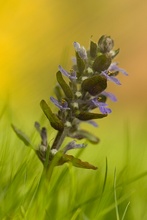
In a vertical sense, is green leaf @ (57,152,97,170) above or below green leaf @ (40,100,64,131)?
below

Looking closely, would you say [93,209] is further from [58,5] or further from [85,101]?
[58,5]

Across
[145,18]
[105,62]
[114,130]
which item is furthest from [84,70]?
[145,18]

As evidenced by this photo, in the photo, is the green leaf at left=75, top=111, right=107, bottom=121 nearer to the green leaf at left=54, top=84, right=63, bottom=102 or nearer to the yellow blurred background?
the green leaf at left=54, top=84, right=63, bottom=102

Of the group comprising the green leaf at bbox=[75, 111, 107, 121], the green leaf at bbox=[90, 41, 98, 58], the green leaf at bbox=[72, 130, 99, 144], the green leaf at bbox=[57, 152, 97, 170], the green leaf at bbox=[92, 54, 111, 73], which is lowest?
the green leaf at bbox=[57, 152, 97, 170]

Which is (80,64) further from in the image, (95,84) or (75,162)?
(75,162)

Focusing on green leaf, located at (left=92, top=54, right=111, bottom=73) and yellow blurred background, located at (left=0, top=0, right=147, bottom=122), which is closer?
green leaf, located at (left=92, top=54, right=111, bottom=73)

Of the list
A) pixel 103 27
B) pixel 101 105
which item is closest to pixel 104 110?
pixel 101 105

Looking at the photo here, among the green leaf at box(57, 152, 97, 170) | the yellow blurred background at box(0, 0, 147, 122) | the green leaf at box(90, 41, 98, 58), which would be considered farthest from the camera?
the yellow blurred background at box(0, 0, 147, 122)

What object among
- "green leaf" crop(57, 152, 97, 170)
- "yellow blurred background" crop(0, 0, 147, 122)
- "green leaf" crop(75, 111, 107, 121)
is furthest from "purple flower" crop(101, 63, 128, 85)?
"yellow blurred background" crop(0, 0, 147, 122)
